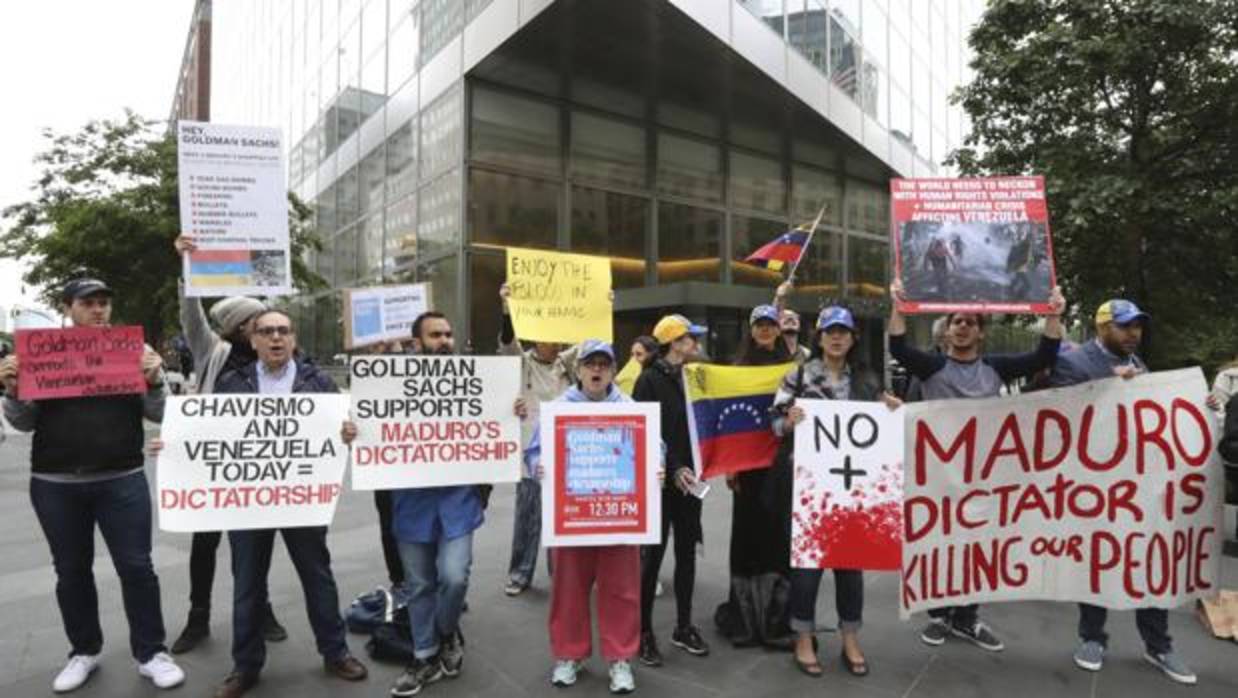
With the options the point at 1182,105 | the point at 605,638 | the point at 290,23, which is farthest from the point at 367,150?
the point at 605,638

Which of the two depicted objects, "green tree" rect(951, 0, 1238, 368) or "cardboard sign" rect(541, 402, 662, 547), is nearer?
"cardboard sign" rect(541, 402, 662, 547)

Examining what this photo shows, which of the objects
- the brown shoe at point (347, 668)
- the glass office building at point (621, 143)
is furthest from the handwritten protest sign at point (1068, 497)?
the glass office building at point (621, 143)

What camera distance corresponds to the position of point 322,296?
2642 centimetres

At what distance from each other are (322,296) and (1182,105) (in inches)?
946

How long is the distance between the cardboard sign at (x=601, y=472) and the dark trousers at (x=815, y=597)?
3.02 feet

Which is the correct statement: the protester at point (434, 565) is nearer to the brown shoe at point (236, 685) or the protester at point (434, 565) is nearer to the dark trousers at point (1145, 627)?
the brown shoe at point (236, 685)

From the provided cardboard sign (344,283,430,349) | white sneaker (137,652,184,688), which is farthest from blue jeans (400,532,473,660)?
cardboard sign (344,283,430,349)

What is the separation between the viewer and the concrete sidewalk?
4.07 meters

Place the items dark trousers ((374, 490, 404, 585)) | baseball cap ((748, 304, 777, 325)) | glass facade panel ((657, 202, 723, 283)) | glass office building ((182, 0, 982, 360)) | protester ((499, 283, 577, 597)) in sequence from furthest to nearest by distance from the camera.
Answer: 1. glass facade panel ((657, 202, 723, 283))
2. glass office building ((182, 0, 982, 360))
3. protester ((499, 283, 577, 597))
4. dark trousers ((374, 490, 404, 585))
5. baseball cap ((748, 304, 777, 325))

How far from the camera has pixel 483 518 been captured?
4363mm

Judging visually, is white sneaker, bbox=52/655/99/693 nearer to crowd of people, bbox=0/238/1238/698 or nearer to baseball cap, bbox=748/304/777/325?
crowd of people, bbox=0/238/1238/698

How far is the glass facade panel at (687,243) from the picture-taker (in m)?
19.5

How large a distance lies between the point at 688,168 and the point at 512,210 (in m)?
5.71

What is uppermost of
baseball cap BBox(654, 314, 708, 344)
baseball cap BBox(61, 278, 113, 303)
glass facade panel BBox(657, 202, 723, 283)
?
glass facade panel BBox(657, 202, 723, 283)
